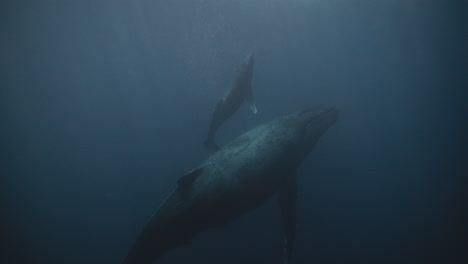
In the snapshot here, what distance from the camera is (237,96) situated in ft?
38.4

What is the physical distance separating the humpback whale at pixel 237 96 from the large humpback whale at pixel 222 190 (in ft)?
14.7

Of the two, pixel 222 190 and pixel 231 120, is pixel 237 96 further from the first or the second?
→ pixel 231 120

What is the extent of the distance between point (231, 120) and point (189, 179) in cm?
1348

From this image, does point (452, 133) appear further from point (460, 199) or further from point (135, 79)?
point (135, 79)

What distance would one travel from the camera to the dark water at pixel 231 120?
17.1 meters

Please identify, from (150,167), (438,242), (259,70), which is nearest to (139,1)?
(259,70)

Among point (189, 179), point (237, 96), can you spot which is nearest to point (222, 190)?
point (189, 179)

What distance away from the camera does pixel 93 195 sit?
75.7 feet

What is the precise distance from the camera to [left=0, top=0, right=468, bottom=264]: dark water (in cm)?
1709

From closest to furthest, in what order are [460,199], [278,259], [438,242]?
1. [278,259]
2. [438,242]
3. [460,199]

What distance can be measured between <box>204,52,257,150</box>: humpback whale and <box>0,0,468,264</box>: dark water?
6189 millimetres

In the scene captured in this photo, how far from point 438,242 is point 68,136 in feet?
96.7

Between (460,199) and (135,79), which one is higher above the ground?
(135,79)

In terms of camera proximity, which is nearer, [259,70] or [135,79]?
[259,70]
